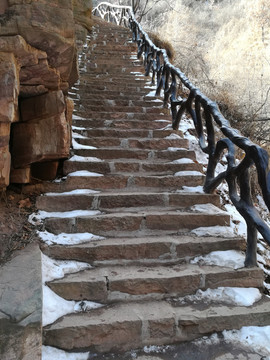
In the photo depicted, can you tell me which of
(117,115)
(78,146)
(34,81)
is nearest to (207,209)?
(78,146)

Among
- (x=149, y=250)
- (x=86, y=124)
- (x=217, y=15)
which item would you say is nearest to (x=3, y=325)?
(x=149, y=250)

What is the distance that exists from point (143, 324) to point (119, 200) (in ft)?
4.14

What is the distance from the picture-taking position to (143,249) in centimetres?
244

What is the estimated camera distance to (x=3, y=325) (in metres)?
1.41

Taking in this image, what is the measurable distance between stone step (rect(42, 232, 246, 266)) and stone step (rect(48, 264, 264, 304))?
0.08 metres

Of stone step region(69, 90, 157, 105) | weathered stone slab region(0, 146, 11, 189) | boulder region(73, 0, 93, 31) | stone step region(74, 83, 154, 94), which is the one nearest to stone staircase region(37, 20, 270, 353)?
weathered stone slab region(0, 146, 11, 189)

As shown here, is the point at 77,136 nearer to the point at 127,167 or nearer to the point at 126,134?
the point at 126,134

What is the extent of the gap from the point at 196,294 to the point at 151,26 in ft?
49.1

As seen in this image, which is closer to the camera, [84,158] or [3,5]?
[3,5]

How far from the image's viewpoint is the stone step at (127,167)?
131 inches

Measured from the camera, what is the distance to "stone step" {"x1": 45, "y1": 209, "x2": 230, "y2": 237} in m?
2.58

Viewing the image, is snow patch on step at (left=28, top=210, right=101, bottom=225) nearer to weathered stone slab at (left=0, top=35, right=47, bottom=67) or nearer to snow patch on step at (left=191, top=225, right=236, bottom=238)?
snow patch on step at (left=191, top=225, right=236, bottom=238)

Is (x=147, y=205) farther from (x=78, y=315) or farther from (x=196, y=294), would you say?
(x=78, y=315)

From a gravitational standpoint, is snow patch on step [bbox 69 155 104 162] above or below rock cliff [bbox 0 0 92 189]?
below
